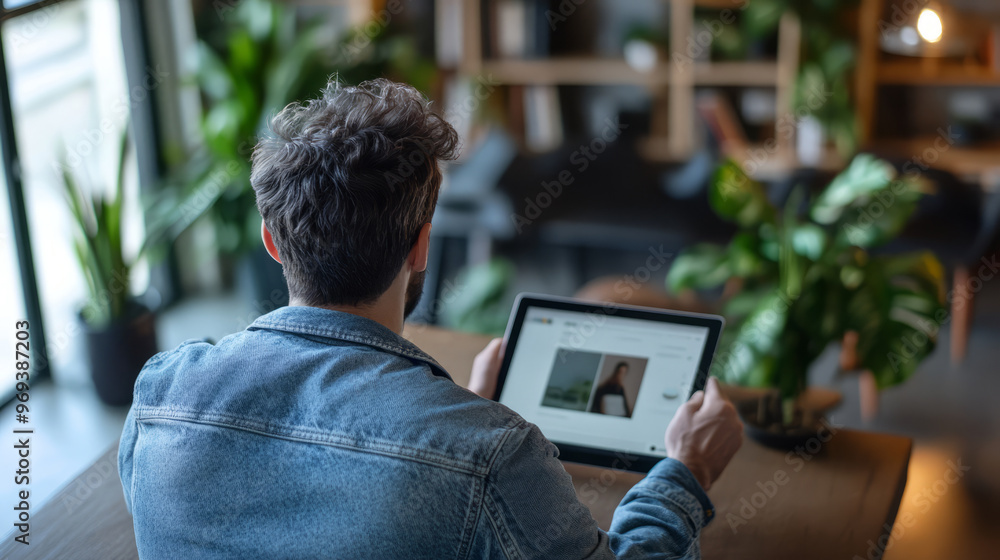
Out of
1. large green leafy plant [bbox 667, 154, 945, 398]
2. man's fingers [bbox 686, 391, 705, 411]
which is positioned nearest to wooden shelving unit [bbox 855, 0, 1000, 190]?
large green leafy plant [bbox 667, 154, 945, 398]

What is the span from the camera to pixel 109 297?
293 cm

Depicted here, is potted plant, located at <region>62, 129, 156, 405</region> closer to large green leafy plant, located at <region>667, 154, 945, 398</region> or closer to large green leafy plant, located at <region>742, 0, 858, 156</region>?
large green leafy plant, located at <region>667, 154, 945, 398</region>

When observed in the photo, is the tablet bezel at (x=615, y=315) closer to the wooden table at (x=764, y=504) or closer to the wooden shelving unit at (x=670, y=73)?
the wooden table at (x=764, y=504)

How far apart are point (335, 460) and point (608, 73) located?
395 cm

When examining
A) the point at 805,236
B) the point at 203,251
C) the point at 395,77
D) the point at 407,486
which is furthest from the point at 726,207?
the point at 203,251

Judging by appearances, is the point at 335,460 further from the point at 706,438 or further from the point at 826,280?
the point at 826,280

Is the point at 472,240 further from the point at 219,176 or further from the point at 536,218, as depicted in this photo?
the point at 219,176

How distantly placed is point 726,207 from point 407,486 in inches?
61.4

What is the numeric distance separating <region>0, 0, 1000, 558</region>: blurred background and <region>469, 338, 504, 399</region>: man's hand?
24.2 inches

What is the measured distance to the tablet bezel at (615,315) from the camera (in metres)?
1.42

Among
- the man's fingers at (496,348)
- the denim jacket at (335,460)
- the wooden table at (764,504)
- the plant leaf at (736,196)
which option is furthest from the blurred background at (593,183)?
the denim jacket at (335,460)

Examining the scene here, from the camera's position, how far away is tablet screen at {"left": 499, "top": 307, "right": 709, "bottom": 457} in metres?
1.44

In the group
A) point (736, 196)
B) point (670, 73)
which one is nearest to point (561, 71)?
point (670, 73)

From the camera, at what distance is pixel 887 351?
7.18ft
